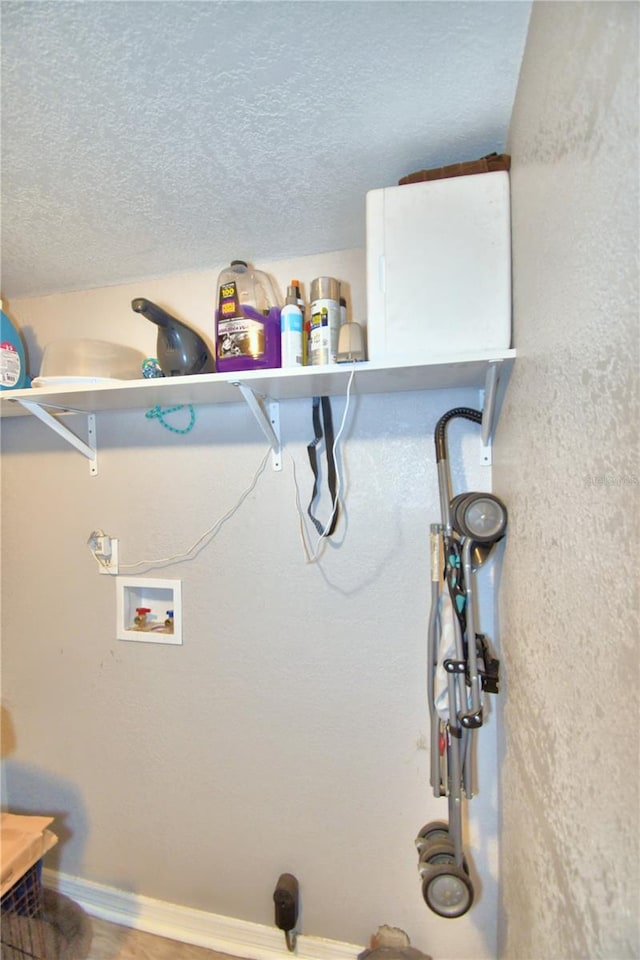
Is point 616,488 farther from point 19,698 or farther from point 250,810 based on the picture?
point 19,698

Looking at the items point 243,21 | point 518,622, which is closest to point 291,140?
point 243,21

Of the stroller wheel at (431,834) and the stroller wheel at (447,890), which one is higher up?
the stroller wheel at (431,834)

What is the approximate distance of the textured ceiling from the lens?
1.97 ft

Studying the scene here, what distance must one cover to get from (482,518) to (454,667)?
0.37 m

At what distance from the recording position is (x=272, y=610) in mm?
1188

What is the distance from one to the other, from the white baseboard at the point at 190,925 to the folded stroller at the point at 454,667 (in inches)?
20.5

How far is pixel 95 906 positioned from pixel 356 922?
0.96m

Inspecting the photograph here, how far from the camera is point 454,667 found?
34.9 inches

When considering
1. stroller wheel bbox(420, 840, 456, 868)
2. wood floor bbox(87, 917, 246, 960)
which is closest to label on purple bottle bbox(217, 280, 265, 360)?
stroller wheel bbox(420, 840, 456, 868)

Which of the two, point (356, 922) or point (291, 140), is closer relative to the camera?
point (291, 140)

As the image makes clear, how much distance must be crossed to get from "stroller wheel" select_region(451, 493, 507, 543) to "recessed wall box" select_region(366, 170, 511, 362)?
0.33m

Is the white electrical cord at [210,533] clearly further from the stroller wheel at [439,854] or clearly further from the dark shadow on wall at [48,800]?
the stroller wheel at [439,854]

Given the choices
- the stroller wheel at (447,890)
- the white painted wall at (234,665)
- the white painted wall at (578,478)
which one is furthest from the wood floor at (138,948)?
the white painted wall at (578,478)

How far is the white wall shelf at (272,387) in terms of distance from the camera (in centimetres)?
84
